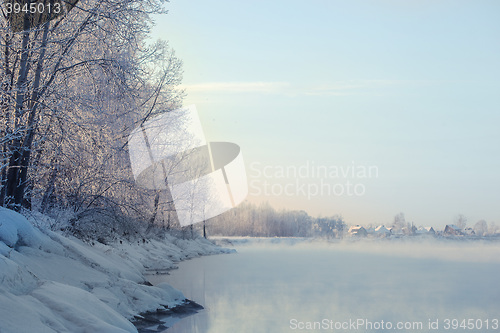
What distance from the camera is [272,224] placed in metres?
103

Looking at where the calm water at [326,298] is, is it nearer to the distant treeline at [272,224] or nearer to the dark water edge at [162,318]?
the dark water edge at [162,318]

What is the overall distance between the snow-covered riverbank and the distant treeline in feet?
238

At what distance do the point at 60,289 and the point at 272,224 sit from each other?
95.7 metres

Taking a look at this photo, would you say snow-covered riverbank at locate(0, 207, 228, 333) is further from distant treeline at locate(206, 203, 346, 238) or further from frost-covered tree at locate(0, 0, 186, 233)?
distant treeline at locate(206, 203, 346, 238)

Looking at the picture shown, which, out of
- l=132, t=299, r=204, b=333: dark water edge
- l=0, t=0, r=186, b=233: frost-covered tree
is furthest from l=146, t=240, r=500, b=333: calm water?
l=0, t=0, r=186, b=233: frost-covered tree

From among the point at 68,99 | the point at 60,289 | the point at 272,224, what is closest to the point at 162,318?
the point at 60,289

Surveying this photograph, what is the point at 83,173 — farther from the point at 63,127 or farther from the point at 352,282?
the point at 352,282

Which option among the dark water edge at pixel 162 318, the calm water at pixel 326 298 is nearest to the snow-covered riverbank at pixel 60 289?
the dark water edge at pixel 162 318

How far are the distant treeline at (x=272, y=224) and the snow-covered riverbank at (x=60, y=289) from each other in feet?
238

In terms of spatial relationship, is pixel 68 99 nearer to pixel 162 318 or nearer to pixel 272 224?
pixel 162 318

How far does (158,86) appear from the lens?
27172mm

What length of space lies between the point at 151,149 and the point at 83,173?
9615mm

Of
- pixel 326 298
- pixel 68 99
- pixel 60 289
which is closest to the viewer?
pixel 60 289

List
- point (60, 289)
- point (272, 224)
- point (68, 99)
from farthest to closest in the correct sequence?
point (272, 224)
point (68, 99)
point (60, 289)
